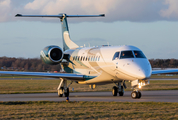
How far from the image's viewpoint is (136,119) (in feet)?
36.5

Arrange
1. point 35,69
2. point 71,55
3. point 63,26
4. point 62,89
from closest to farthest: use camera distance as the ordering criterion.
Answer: point 62,89
point 71,55
point 63,26
point 35,69

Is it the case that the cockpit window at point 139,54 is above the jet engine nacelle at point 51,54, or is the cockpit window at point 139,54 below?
below

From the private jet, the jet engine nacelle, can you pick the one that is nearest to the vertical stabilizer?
the private jet

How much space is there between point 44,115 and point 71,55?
17518 mm

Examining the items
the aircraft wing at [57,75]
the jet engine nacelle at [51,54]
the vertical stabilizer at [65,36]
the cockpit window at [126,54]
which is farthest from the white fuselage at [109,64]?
the vertical stabilizer at [65,36]

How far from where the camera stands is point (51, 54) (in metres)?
27.7

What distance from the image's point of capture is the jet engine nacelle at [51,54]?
89.4ft

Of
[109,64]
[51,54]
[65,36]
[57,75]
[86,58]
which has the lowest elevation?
[57,75]

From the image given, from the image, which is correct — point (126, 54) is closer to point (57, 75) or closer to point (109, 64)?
point (109, 64)

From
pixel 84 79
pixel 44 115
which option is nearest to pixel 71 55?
pixel 84 79

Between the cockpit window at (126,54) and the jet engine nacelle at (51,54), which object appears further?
the jet engine nacelle at (51,54)

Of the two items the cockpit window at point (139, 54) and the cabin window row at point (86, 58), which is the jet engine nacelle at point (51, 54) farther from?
the cockpit window at point (139, 54)

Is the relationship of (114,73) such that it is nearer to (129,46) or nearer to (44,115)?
(129,46)

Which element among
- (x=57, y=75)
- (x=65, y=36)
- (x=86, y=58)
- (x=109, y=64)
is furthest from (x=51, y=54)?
(x=109, y=64)
